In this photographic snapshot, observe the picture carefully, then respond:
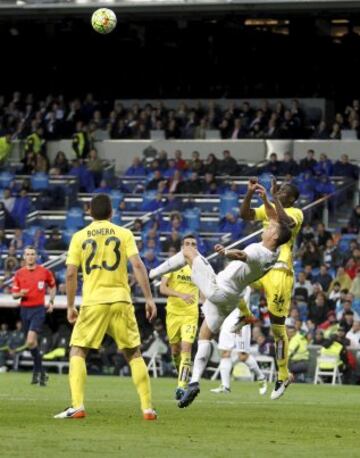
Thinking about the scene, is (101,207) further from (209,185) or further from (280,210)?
(209,185)

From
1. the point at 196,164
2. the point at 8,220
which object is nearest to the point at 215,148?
the point at 196,164

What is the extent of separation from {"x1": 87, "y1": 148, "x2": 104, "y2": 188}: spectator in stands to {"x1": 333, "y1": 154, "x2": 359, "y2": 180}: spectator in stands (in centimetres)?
671

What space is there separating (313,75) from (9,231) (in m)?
9.70

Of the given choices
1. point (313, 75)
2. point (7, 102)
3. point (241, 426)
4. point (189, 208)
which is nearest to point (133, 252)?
point (241, 426)

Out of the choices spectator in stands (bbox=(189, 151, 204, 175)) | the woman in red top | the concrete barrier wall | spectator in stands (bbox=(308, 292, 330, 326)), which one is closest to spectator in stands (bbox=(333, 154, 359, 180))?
the concrete barrier wall

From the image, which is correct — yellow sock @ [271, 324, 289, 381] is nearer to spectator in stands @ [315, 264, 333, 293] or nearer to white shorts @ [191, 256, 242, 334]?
white shorts @ [191, 256, 242, 334]

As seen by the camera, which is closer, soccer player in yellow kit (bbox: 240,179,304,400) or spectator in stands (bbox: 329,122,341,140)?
soccer player in yellow kit (bbox: 240,179,304,400)

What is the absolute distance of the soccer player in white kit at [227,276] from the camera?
15.1 metres

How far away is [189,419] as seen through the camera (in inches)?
562

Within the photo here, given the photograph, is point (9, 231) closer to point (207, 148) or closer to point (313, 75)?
point (207, 148)

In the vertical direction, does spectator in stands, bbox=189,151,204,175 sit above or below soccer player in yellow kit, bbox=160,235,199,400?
above

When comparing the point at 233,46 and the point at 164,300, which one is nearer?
the point at 164,300

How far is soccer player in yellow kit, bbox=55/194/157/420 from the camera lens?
530 inches

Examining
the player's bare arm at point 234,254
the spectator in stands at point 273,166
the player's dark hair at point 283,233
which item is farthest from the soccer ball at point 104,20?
the player's bare arm at point 234,254
